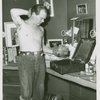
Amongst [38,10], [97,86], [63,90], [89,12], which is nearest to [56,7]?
[89,12]

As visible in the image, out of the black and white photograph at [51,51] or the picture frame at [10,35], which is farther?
the picture frame at [10,35]

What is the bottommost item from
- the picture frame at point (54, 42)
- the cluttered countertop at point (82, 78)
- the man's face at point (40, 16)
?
the cluttered countertop at point (82, 78)

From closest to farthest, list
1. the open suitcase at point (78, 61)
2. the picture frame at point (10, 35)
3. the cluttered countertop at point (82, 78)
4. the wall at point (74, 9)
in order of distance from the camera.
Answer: the cluttered countertop at point (82, 78)
the open suitcase at point (78, 61)
the wall at point (74, 9)
the picture frame at point (10, 35)

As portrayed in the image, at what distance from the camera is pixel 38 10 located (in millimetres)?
1701

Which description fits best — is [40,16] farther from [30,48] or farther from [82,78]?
[82,78]

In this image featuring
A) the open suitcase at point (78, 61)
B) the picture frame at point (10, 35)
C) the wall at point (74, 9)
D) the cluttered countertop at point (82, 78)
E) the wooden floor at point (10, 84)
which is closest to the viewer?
the cluttered countertop at point (82, 78)

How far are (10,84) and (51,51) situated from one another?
0.51m

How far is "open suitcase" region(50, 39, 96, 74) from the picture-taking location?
1.62m

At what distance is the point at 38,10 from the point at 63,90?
98 centimetres

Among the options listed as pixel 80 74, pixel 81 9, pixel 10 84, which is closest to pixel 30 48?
pixel 80 74

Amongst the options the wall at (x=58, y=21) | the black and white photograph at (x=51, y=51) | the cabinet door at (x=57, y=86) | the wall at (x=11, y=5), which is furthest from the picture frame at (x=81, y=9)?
the cabinet door at (x=57, y=86)

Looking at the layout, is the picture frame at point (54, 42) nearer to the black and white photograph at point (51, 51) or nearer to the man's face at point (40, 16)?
the black and white photograph at point (51, 51)

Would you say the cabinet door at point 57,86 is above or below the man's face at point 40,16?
below

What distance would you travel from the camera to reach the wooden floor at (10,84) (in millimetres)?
2127
